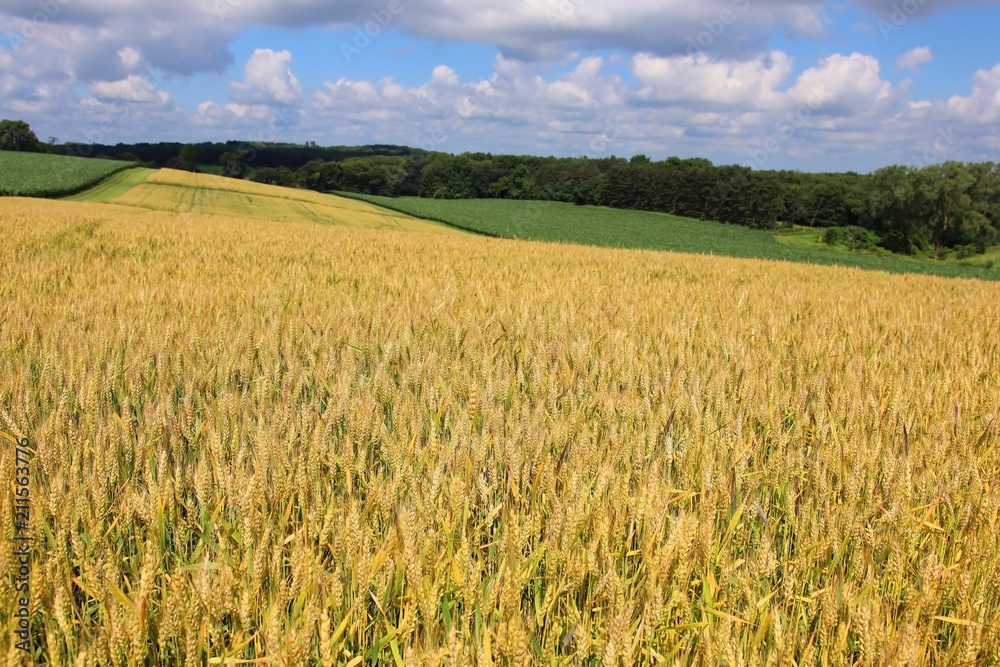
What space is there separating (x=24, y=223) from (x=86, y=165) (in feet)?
165

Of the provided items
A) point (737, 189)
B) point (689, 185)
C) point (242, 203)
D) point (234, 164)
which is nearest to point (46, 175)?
point (242, 203)

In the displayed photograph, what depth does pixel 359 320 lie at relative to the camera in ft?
12.5

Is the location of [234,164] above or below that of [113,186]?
above

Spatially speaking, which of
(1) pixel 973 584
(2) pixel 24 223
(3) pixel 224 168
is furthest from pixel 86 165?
(1) pixel 973 584

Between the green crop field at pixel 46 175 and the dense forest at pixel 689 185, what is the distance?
1747cm

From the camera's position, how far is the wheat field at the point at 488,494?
3.98 ft

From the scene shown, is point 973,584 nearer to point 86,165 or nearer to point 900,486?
point 900,486

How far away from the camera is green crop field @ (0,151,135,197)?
3612 centimetres

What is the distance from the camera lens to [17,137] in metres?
82.4

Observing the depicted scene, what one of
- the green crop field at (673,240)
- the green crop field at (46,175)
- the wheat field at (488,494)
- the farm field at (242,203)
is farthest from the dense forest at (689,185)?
the wheat field at (488,494)

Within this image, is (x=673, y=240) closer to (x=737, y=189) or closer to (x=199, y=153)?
(x=737, y=189)

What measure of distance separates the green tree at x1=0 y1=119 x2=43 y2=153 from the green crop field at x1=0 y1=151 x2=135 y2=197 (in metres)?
30.0

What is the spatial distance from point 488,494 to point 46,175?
5480 cm

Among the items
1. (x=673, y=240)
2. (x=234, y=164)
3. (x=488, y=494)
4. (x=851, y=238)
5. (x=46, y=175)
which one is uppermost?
(x=234, y=164)
